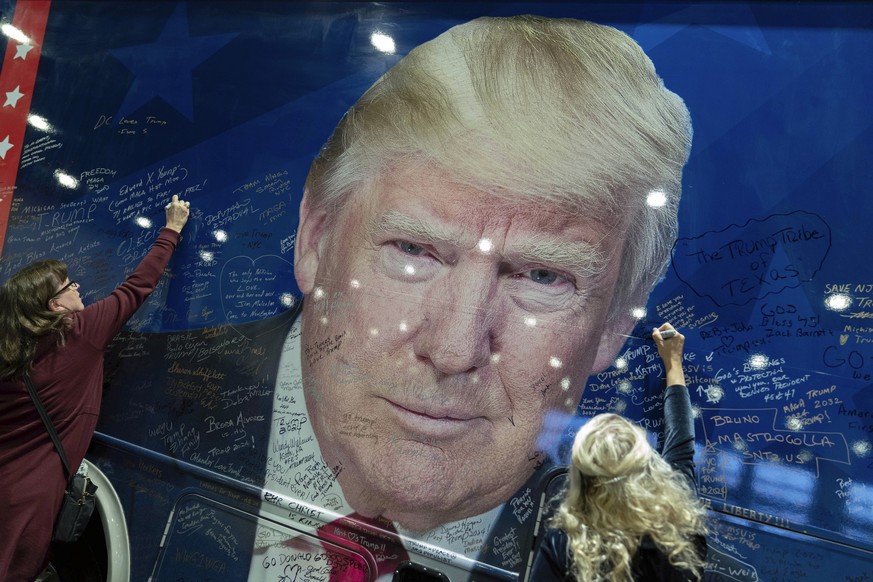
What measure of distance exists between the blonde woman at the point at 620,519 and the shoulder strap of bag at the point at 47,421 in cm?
242

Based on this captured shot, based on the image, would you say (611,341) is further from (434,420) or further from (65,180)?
(65,180)

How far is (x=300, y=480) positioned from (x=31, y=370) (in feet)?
4.54

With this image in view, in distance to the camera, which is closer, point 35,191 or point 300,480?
point 300,480

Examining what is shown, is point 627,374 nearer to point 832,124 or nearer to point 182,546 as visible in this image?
point 832,124

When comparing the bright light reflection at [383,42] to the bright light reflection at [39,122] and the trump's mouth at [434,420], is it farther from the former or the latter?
the bright light reflection at [39,122]

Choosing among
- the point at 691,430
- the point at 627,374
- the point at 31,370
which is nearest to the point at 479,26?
the point at 627,374

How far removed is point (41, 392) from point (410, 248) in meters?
1.91

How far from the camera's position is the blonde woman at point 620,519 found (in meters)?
2.21

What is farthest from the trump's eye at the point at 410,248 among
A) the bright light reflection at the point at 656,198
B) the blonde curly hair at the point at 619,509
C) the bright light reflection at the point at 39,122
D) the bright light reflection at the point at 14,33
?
the bright light reflection at the point at 14,33

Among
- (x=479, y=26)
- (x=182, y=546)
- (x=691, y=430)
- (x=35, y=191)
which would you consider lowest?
(x=182, y=546)

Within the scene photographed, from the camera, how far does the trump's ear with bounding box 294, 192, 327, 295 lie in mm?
3764

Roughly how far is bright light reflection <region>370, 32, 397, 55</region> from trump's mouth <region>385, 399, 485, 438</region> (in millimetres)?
1792

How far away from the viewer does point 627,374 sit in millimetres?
3127

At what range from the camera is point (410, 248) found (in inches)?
136
